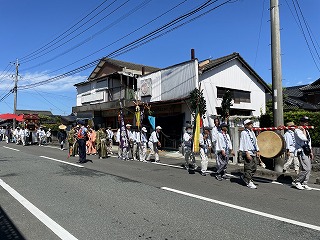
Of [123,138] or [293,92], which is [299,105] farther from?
[123,138]

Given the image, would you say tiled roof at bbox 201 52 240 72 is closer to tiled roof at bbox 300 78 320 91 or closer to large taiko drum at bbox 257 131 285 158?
large taiko drum at bbox 257 131 285 158

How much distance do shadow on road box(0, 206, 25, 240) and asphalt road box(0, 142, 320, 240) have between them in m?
0.02

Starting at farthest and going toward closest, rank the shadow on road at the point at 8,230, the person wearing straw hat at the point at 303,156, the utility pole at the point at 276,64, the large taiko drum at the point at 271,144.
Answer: the utility pole at the point at 276,64 < the large taiko drum at the point at 271,144 < the person wearing straw hat at the point at 303,156 < the shadow on road at the point at 8,230

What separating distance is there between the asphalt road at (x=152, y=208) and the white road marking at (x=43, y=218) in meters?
0.01

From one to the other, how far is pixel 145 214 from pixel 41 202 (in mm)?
2403

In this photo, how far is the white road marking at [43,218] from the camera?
14.7 feet

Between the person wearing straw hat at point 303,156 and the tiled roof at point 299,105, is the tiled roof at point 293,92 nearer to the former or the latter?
the tiled roof at point 299,105

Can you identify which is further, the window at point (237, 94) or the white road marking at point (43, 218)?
the window at point (237, 94)

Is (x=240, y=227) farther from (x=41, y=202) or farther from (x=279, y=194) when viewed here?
(x=41, y=202)

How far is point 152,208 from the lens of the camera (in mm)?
5902

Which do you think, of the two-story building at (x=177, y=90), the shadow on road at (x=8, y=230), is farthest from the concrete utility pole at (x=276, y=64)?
the shadow on road at (x=8, y=230)

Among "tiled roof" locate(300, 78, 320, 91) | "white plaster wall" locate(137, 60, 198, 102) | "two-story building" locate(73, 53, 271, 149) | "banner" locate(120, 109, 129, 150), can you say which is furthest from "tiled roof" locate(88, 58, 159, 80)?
"tiled roof" locate(300, 78, 320, 91)

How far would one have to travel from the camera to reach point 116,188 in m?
7.76

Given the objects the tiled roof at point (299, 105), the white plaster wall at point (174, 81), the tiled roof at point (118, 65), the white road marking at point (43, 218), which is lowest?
the white road marking at point (43, 218)
